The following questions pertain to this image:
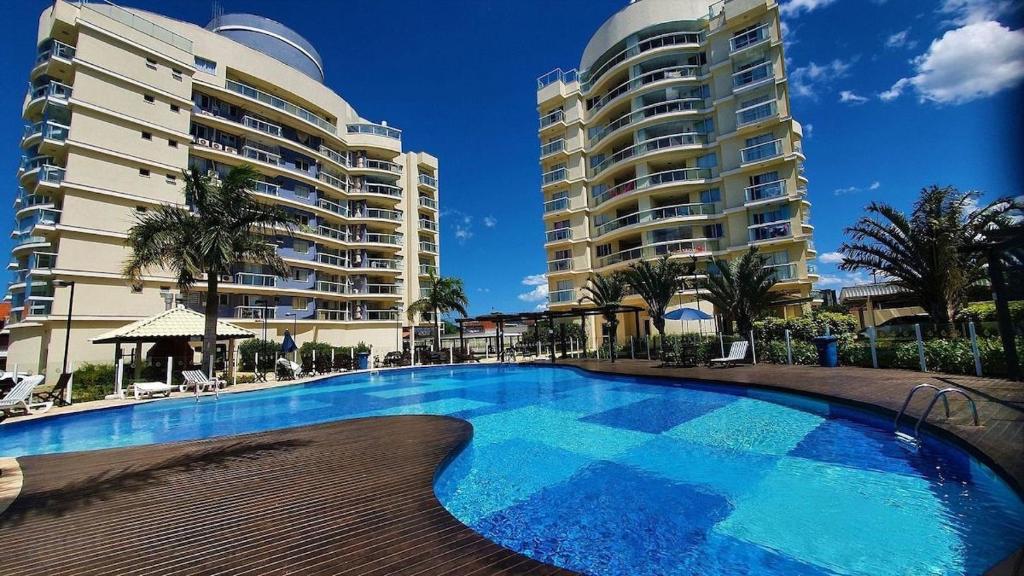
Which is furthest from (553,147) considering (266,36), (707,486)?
(707,486)

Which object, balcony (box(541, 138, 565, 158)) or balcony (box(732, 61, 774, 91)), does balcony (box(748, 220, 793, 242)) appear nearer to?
balcony (box(732, 61, 774, 91))

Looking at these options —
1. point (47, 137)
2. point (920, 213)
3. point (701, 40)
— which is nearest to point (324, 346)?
point (47, 137)

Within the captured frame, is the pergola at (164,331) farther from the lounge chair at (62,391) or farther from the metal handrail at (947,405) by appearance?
the metal handrail at (947,405)

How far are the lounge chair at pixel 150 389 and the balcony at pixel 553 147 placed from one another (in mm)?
32307

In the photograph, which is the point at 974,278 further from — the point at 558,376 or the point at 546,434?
the point at 546,434

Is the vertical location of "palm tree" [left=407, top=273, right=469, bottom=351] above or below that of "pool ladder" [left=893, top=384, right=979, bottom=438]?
above

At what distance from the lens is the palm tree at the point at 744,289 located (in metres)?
18.0

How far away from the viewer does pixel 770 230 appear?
92.0ft

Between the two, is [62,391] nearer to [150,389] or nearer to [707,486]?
[150,389]

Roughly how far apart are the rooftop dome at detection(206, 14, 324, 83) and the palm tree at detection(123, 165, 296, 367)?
2443cm

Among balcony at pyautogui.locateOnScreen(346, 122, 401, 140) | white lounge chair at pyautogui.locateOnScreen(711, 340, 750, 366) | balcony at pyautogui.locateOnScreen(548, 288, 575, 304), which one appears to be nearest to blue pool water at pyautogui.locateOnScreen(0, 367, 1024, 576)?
white lounge chair at pyautogui.locateOnScreen(711, 340, 750, 366)

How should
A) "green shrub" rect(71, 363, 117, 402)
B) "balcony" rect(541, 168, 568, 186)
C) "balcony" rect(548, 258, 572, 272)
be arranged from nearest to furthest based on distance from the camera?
"green shrub" rect(71, 363, 117, 402), "balcony" rect(548, 258, 572, 272), "balcony" rect(541, 168, 568, 186)

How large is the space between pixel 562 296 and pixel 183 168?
Result: 89.2 ft

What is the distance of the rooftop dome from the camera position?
116 feet
